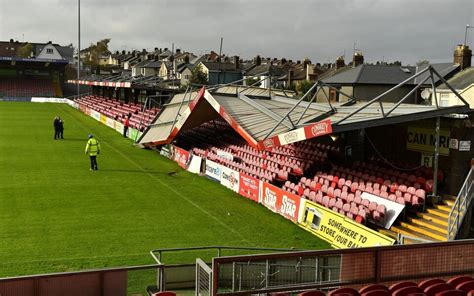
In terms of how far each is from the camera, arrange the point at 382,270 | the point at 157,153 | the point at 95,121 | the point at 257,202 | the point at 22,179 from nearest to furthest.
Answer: the point at 382,270, the point at 257,202, the point at 22,179, the point at 157,153, the point at 95,121

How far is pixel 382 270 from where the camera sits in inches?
324

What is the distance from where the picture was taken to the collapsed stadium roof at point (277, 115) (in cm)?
1602

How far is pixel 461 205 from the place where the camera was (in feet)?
48.0

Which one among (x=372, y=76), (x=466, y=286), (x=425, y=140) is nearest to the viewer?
(x=466, y=286)

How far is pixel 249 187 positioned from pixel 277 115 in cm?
342

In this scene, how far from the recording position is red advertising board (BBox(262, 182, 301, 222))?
17.4 metres

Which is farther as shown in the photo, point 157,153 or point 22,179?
point 157,153

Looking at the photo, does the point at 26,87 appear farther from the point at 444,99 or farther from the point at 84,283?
the point at 84,283

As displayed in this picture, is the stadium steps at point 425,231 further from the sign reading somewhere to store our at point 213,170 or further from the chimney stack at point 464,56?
the chimney stack at point 464,56

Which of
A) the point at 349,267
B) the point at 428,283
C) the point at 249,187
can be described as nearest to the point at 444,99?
the point at 249,187

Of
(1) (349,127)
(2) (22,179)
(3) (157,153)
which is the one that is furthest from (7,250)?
(3) (157,153)

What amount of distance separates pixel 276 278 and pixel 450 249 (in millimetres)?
3069

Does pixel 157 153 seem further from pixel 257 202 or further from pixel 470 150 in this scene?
pixel 470 150

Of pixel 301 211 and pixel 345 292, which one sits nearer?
pixel 345 292
